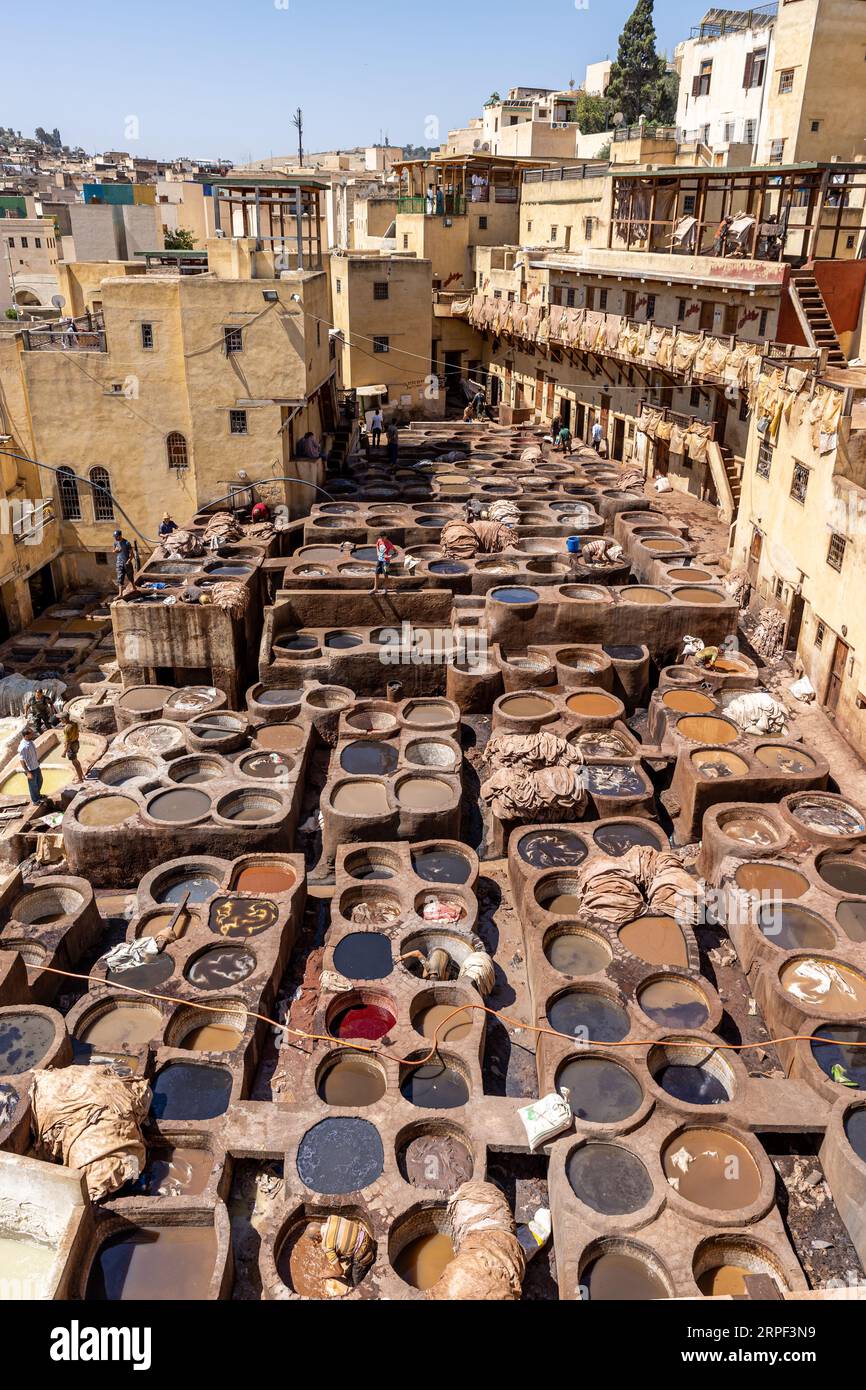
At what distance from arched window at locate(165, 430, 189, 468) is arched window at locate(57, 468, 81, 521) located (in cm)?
306

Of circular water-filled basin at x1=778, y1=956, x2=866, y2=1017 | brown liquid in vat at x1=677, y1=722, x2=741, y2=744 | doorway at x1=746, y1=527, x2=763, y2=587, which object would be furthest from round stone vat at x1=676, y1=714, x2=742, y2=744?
doorway at x1=746, y1=527, x2=763, y2=587

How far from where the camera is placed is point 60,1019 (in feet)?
42.4

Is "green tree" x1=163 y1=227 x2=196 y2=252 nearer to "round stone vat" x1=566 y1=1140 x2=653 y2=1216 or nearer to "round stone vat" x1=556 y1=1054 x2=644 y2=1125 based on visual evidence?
"round stone vat" x1=556 y1=1054 x2=644 y2=1125

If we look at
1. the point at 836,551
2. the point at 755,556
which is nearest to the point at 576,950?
the point at 836,551

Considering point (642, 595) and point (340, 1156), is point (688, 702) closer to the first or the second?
point (642, 595)

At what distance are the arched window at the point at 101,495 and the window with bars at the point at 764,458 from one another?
19.0 meters

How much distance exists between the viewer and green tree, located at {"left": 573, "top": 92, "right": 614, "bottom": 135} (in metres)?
69.9

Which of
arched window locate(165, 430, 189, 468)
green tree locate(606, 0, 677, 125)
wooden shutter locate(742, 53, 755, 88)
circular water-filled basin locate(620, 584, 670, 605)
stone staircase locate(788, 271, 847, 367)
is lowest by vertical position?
circular water-filled basin locate(620, 584, 670, 605)

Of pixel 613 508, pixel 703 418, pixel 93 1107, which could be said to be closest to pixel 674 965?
pixel 93 1107

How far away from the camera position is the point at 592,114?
7081 cm

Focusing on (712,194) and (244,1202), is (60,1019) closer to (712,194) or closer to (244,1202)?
(244,1202)

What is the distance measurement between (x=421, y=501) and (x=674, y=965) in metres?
20.0

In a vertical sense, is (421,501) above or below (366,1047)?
above

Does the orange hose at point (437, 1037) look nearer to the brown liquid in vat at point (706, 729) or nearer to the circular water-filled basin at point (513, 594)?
the brown liquid in vat at point (706, 729)
